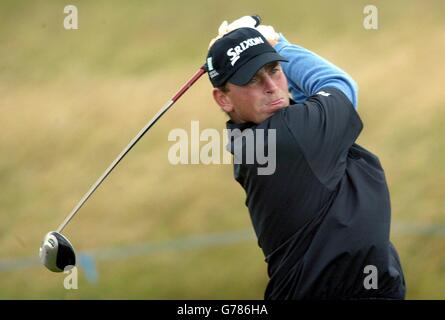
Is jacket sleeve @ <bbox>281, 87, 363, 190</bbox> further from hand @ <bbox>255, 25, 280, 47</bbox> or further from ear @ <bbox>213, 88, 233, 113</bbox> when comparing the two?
hand @ <bbox>255, 25, 280, 47</bbox>

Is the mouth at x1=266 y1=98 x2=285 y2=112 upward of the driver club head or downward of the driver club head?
upward

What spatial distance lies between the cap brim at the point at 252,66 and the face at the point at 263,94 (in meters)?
0.02

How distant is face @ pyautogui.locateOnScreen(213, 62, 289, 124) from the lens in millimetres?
2357

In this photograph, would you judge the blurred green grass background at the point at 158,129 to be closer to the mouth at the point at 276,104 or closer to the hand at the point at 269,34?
the hand at the point at 269,34

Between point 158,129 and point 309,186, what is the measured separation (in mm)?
3147

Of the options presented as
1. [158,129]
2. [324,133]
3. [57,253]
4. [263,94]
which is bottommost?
[57,253]

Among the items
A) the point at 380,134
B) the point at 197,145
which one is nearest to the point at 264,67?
the point at 197,145

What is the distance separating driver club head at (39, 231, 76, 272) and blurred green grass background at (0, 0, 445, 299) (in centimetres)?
191

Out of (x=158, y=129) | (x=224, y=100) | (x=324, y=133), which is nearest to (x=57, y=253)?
(x=224, y=100)

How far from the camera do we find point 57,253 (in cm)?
281

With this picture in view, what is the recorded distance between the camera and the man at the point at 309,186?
7.45 feet

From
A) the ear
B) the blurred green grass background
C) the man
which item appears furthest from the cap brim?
the blurred green grass background

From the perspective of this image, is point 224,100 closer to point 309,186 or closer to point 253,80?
point 253,80

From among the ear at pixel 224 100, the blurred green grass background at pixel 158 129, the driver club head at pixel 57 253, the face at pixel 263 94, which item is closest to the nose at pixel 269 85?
the face at pixel 263 94
